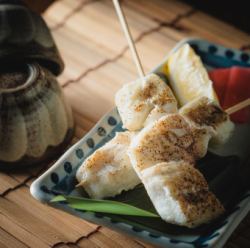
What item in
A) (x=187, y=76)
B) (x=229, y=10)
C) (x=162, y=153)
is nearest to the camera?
(x=162, y=153)

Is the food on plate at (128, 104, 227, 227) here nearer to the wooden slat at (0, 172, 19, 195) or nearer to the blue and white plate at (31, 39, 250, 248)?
the blue and white plate at (31, 39, 250, 248)

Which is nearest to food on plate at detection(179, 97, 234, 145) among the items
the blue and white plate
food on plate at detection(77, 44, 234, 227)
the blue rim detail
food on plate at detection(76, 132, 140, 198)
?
food on plate at detection(77, 44, 234, 227)

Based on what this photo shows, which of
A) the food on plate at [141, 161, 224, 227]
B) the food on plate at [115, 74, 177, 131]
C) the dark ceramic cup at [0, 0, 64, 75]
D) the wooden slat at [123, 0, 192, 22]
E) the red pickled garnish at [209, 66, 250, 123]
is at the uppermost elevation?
the dark ceramic cup at [0, 0, 64, 75]

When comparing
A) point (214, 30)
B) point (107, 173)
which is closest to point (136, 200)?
point (107, 173)

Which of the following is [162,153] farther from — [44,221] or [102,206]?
[44,221]

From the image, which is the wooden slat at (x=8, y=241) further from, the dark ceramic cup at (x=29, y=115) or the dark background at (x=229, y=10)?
the dark background at (x=229, y=10)

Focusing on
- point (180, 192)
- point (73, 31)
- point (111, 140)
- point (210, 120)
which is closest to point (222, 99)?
point (210, 120)

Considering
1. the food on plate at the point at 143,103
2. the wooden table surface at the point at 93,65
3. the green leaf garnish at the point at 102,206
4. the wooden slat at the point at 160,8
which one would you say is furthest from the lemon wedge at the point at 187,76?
the wooden slat at the point at 160,8
